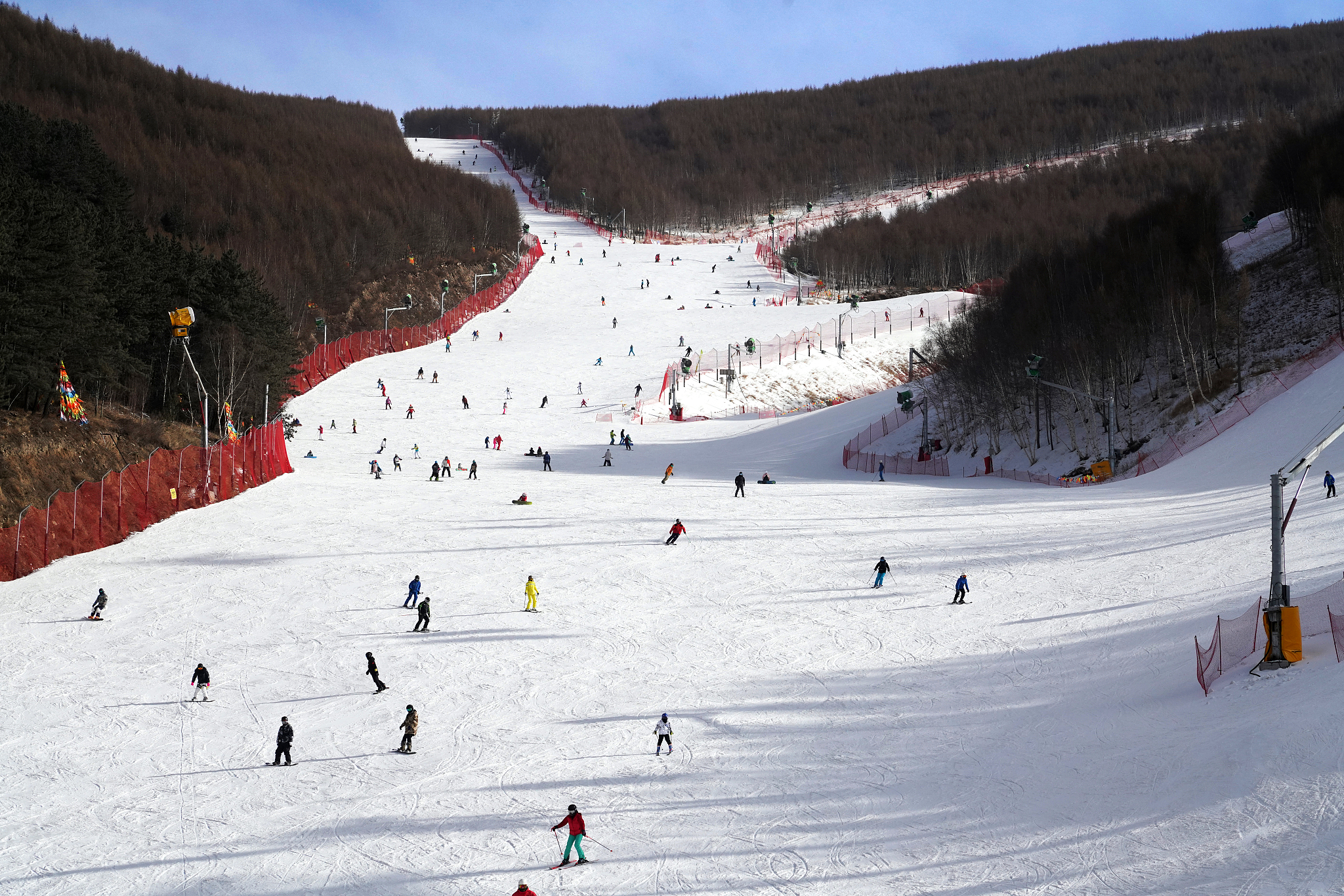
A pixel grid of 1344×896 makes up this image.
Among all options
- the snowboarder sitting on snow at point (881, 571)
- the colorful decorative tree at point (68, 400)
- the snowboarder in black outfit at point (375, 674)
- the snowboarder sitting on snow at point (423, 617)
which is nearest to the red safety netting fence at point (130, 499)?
the colorful decorative tree at point (68, 400)

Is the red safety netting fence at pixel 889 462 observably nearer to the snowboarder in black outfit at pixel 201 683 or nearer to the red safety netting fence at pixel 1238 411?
the red safety netting fence at pixel 1238 411

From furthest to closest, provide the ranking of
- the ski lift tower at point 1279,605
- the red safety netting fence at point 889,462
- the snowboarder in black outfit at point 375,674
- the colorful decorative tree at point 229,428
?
1. the red safety netting fence at point 889,462
2. the colorful decorative tree at point 229,428
3. the snowboarder in black outfit at point 375,674
4. the ski lift tower at point 1279,605

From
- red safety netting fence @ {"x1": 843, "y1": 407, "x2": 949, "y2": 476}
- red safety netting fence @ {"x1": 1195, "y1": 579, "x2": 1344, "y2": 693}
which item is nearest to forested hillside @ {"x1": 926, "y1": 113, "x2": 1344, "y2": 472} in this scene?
red safety netting fence @ {"x1": 843, "y1": 407, "x2": 949, "y2": 476}

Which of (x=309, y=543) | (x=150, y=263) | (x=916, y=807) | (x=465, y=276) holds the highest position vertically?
(x=465, y=276)

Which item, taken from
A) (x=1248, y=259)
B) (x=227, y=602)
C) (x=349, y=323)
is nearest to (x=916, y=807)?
(x=227, y=602)

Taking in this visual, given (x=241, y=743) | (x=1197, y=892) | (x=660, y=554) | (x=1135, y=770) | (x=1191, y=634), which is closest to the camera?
(x=1197, y=892)

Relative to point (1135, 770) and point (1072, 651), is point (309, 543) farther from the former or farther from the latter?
point (1135, 770)
